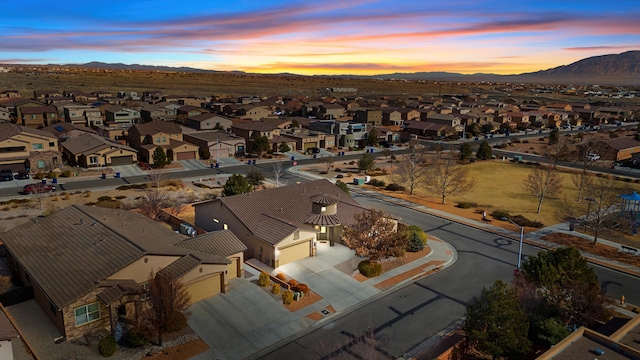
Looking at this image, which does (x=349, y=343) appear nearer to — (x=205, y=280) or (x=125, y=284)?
(x=205, y=280)

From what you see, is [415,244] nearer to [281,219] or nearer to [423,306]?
[423,306]

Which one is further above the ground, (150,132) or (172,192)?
(150,132)

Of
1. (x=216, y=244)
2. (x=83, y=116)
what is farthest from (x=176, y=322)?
(x=83, y=116)

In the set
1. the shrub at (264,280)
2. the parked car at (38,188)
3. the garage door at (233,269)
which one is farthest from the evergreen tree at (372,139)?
the shrub at (264,280)

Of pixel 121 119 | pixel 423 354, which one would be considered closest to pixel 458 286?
pixel 423 354

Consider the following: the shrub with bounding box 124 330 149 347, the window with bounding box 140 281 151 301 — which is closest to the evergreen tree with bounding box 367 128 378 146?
the window with bounding box 140 281 151 301

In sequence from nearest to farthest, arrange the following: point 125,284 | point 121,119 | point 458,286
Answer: point 125,284, point 458,286, point 121,119
